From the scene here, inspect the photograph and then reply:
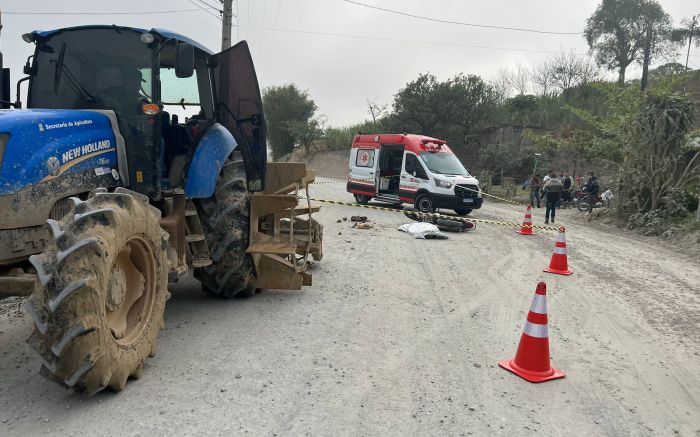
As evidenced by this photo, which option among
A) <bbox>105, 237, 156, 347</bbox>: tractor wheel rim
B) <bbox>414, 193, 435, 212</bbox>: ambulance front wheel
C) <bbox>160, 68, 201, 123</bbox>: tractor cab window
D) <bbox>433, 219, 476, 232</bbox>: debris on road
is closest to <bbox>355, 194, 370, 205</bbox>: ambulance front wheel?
<bbox>414, 193, 435, 212</bbox>: ambulance front wheel

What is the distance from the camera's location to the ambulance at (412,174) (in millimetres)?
15312

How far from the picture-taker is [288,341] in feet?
14.7

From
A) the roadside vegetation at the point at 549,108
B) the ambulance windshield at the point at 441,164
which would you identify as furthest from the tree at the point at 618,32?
the ambulance windshield at the point at 441,164

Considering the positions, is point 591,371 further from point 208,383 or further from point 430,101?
point 430,101

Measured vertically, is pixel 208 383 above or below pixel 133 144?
below

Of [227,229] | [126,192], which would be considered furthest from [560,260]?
[126,192]

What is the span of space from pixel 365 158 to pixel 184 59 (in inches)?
546

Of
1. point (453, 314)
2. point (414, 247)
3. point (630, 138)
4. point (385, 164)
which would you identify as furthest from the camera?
point (385, 164)

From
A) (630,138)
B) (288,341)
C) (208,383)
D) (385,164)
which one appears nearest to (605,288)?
(288,341)

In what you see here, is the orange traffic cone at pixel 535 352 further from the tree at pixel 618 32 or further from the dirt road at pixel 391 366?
the tree at pixel 618 32

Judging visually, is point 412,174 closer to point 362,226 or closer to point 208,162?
point 362,226

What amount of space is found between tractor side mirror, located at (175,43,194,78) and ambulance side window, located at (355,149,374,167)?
13450mm

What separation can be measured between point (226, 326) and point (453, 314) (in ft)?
8.11

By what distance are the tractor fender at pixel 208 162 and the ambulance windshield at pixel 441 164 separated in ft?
36.3
